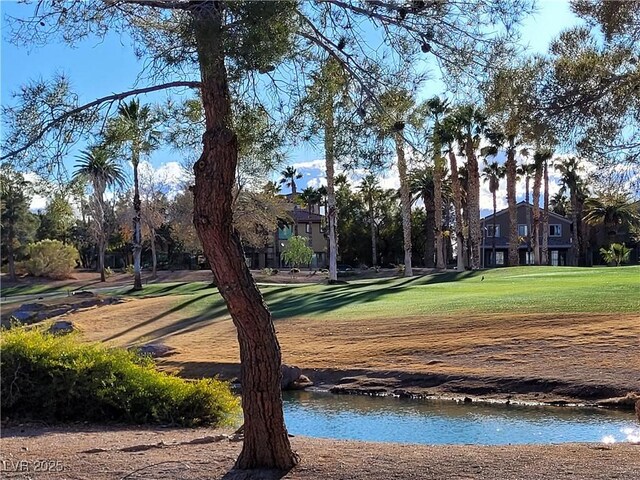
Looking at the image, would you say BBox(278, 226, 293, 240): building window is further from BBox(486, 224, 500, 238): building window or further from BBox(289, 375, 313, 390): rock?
BBox(289, 375, 313, 390): rock

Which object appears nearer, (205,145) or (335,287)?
(205,145)

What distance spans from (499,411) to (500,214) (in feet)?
231

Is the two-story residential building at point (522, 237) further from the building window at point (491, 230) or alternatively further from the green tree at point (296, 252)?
the green tree at point (296, 252)

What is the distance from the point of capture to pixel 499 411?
667 inches

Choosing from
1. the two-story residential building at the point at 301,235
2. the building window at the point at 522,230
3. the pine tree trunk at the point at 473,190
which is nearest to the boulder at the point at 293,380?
the pine tree trunk at the point at 473,190

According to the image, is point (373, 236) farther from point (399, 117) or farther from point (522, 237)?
point (399, 117)

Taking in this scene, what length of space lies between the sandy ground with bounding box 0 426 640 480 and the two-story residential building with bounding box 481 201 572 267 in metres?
73.1

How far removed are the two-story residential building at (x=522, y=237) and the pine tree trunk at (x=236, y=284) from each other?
7484 centimetres

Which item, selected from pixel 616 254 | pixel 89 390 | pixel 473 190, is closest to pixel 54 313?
pixel 89 390

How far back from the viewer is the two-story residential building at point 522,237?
82875mm

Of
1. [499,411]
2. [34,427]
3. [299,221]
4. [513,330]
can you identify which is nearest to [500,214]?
[299,221]

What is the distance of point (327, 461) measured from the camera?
9.09 m

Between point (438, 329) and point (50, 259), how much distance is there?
5354 cm

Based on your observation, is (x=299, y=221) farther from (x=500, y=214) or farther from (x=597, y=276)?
(x=597, y=276)
